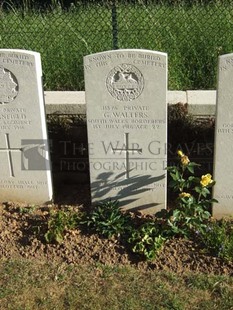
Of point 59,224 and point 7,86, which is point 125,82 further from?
point 59,224

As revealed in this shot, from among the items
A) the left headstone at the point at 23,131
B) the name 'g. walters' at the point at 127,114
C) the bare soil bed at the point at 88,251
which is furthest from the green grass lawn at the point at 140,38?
the bare soil bed at the point at 88,251

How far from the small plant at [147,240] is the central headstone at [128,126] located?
1.54 ft

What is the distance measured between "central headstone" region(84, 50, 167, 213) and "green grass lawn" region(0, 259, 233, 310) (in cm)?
86

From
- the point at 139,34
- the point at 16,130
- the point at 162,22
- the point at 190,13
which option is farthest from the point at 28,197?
the point at 190,13

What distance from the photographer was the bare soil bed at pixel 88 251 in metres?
3.73

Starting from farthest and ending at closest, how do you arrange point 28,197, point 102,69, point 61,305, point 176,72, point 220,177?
point 176,72
point 28,197
point 220,177
point 102,69
point 61,305

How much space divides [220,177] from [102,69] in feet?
4.68

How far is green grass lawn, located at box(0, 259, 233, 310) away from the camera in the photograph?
337 cm

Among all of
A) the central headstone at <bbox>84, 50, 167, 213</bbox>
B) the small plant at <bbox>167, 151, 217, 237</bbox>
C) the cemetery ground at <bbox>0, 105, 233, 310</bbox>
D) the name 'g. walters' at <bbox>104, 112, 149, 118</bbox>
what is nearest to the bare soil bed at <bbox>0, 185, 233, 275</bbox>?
the cemetery ground at <bbox>0, 105, 233, 310</bbox>

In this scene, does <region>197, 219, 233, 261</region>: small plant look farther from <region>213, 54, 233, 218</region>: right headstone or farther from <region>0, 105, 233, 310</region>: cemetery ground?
<region>213, 54, 233, 218</region>: right headstone

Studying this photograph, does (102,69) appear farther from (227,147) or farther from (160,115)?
(227,147)

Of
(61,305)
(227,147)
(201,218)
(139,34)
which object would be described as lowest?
(61,305)

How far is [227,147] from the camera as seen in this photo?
157 inches

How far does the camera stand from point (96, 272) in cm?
371
